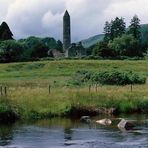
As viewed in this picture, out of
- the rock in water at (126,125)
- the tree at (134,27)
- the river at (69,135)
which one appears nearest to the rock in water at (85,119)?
the river at (69,135)

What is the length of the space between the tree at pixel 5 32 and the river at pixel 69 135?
11370 cm

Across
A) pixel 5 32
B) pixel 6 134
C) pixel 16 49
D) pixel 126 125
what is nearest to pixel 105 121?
pixel 126 125

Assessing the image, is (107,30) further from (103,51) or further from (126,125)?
(126,125)

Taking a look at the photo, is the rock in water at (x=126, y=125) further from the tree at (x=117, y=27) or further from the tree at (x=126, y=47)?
the tree at (x=117, y=27)

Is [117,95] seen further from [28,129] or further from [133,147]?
[133,147]

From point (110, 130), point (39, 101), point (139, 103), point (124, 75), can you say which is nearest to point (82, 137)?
point (110, 130)

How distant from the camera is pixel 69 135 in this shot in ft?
111

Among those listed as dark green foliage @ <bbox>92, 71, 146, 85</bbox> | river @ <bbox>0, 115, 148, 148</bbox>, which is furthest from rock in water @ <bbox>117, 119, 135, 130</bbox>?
dark green foliage @ <bbox>92, 71, 146, 85</bbox>

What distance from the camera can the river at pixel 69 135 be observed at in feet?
100

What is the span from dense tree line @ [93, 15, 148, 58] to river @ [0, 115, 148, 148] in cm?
10483

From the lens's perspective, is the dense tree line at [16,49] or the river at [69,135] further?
the dense tree line at [16,49]

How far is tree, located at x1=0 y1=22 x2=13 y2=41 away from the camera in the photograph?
500 ft

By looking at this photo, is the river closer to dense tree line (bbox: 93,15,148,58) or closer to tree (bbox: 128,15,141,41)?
dense tree line (bbox: 93,15,148,58)

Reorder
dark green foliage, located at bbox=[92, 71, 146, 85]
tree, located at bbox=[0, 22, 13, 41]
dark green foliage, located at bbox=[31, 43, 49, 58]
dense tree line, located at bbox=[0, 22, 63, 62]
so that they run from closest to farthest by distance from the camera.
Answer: dark green foliage, located at bbox=[92, 71, 146, 85], dense tree line, located at bbox=[0, 22, 63, 62], dark green foliage, located at bbox=[31, 43, 49, 58], tree, located at bbox=[0, 22, 13, 41]
